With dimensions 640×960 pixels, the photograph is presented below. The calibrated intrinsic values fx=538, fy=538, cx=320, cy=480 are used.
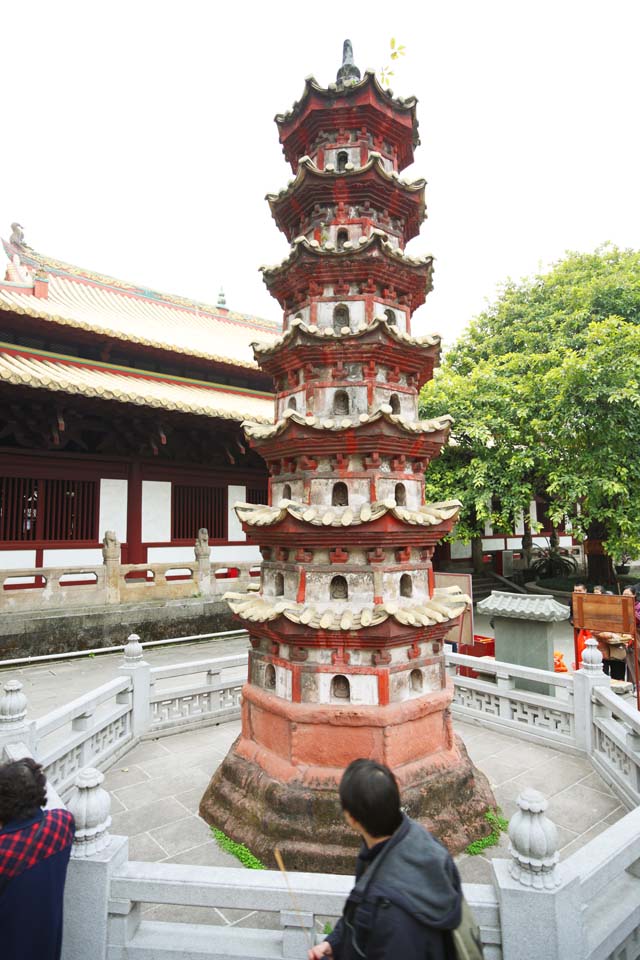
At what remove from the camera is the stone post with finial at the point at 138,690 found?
8.15 metres

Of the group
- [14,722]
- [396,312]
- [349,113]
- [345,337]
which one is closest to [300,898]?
[14,722]

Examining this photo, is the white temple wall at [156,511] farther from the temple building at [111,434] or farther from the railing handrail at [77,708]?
the railing handrail at [77,708]

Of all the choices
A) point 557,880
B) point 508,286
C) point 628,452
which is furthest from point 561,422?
point 557,880

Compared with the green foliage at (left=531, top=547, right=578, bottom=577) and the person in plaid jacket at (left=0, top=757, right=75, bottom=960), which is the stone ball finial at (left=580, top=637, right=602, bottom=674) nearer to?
the person in plaid jacket at (left=0, top=757, right=75, bottom=960)

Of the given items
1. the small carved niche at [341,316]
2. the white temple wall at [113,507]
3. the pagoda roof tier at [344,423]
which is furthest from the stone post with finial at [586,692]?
the white temple wall at [113,507]

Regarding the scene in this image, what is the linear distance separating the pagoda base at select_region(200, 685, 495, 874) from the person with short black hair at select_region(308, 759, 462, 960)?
2899 millimetres

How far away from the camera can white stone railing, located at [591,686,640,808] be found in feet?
20.0

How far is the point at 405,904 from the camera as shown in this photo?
2.16 m

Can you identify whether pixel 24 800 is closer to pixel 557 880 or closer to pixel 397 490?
pixel 557 880

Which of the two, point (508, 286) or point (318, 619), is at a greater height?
point (508, 286)

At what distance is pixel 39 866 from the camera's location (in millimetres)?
2996

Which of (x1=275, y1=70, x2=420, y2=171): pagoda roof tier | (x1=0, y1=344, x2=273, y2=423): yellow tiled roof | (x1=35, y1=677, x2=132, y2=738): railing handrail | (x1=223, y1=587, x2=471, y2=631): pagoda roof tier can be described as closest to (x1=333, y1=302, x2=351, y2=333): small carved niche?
(x1=275, y1=70, x2=420, y2=171): pagoda roof tier

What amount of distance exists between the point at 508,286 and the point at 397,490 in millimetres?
20931

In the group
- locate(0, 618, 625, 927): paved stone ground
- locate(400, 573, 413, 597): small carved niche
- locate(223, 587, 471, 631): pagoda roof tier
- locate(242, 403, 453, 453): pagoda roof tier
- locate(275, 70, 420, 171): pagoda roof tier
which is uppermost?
locate(275, 70, 420, 171): pagoda roof tier
